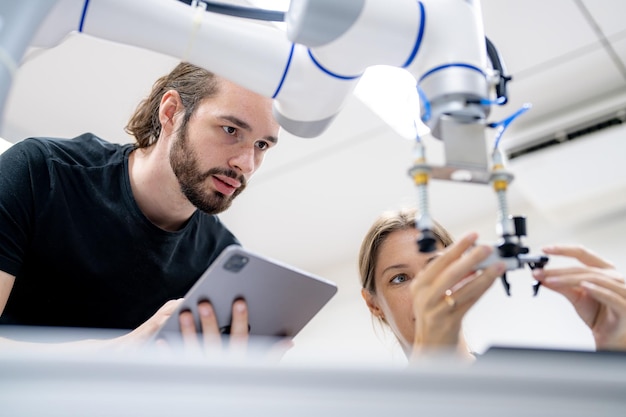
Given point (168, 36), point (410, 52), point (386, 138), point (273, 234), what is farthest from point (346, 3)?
point (273, 234)

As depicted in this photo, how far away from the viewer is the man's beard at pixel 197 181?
5.07 ft

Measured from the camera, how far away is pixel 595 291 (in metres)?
0.88

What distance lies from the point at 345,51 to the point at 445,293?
335mm

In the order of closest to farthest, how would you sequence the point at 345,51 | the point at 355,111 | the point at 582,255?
1. the point at 345,51
2. the point at 582,255
3. the point at 355,111

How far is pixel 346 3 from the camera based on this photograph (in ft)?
2.38

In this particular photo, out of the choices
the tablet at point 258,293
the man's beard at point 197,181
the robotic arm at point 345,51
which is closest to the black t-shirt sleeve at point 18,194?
the man's beard at point 197,181

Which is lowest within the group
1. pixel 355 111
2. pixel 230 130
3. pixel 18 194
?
pixel 18 194

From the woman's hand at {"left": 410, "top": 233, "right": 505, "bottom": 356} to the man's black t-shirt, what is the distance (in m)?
0.76

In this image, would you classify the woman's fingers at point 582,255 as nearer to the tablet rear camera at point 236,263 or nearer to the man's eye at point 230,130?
the tablet rear camera at point 236,263

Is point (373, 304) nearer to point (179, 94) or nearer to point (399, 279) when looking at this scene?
point (399, 279)

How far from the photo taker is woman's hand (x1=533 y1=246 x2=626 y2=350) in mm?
884

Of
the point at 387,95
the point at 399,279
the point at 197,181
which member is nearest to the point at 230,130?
the point at 197,181

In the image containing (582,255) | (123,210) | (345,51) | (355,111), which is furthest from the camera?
(355,111)

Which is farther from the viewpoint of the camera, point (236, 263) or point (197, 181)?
point (197, 181)
